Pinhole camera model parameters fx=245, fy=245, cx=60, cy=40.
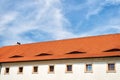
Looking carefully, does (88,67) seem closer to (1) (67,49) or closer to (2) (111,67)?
(2) (111,67)

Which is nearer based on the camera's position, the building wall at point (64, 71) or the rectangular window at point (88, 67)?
the building wall at point (64, 71)

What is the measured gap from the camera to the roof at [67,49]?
33.4 metres

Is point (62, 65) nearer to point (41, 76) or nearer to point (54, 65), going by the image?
point (54, 65)

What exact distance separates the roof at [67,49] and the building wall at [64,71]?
2.36 ft

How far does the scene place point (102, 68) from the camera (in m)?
31.7

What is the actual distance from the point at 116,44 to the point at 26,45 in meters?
18.2

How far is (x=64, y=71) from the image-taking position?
34406 millimetres

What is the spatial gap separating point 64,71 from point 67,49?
4404mm

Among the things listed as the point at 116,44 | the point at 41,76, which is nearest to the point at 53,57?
the point at 41,76

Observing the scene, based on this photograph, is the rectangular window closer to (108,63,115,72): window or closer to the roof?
the roof

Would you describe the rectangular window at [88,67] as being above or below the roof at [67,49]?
below

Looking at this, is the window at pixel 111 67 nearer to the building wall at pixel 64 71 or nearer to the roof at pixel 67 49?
the building wall at pixel 64 71

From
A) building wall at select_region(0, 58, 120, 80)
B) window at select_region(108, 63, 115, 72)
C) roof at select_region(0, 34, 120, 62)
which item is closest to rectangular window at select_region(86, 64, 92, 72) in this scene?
building wall at select_region(0, 58, 120, 80)

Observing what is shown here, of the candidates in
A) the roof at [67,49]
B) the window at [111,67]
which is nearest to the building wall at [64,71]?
the window at [111,67]
